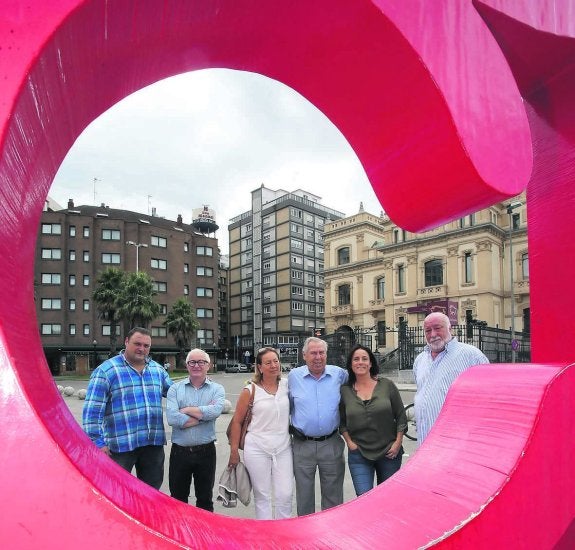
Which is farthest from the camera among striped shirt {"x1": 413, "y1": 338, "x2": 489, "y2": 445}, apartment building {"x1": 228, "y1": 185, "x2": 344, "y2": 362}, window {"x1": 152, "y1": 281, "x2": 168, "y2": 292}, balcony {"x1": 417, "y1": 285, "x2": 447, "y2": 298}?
apartment building {"x1": 228, "y1": 185, "x2": 344, "y2": 362}

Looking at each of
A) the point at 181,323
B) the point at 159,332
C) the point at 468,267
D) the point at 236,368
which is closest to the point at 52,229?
the point at 159,332

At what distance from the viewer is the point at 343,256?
49.0m

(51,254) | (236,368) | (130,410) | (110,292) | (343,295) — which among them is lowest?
(236,368)

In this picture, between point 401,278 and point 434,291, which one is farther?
point 401,278

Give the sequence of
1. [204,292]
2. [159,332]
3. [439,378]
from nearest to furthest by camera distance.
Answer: [439,378], [159,332], [204,292]

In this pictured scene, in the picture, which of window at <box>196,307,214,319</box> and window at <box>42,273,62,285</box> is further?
window at <box>196,307,214,319</box>

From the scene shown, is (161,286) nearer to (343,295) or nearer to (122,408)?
(343,295)

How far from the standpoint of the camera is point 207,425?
14.8ft

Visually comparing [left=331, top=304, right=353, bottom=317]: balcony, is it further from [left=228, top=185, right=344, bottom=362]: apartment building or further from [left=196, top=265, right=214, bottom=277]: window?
[left=228, top=185, right=344, bottom=362]: apartment building

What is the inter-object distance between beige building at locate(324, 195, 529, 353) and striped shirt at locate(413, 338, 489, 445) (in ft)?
89.0

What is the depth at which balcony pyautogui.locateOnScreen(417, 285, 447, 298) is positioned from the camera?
3925cm

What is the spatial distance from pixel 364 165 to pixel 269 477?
313cm

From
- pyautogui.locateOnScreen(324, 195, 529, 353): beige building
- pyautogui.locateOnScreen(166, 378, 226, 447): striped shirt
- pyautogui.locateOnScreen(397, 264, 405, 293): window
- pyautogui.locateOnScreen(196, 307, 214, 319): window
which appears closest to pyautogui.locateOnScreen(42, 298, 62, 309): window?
pyautogui.locateOnScreen(196, 307, 214, 319): window

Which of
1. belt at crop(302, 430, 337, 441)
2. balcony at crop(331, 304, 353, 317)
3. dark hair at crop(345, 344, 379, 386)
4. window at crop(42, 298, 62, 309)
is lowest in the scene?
belt at crop(302, 430, 337, 441)
